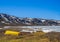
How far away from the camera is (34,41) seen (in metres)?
18.9

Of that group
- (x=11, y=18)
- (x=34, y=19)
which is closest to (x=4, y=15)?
(x=11, y=18)

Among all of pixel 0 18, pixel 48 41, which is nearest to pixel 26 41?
pixel 48 41

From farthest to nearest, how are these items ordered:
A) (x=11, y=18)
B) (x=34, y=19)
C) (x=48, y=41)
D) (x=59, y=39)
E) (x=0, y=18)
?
(x=34, y=19) → (x=11, y=18) → (x=0, y=18) → (x=59, y=39) → (x=48, y=41)

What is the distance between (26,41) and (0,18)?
3948 inches

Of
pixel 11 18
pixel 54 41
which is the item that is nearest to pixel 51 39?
pixel 54 41

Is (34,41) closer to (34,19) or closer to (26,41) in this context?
(26,41)

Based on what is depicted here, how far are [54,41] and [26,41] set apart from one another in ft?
8.83

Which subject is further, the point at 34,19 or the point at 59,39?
the point at 34,19

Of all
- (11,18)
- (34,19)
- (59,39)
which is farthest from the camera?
(34,19)

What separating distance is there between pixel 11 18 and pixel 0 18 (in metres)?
10.7

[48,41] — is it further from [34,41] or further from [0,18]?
[0,18]

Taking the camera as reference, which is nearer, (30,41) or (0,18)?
(30,41)

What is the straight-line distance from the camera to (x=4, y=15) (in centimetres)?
12950

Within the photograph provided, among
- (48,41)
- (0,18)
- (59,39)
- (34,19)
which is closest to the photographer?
(48,41)
